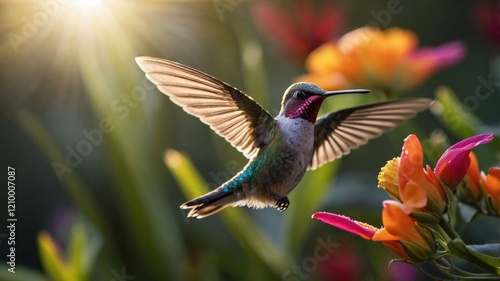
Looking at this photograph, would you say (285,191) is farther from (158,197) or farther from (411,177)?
(158,197)

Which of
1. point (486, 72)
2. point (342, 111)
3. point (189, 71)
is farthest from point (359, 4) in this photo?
point (189, 71)

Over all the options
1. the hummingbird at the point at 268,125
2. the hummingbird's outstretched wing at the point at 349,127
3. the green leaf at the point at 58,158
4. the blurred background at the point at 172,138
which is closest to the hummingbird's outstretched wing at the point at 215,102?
the hummingbird at the point at 268,125

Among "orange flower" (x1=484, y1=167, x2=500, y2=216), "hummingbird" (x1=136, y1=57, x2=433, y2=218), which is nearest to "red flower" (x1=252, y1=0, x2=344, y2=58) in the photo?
"hummingbird" (x1=136, y1=57, x2=433, y2=218)

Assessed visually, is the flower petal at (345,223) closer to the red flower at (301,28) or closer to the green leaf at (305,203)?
the green leaf at (305,203)

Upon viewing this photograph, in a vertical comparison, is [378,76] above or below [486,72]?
above

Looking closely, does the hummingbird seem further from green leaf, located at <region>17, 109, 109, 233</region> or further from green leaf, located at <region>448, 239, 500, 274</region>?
green leaf, located at <region>17, 109, 109, 233</region>

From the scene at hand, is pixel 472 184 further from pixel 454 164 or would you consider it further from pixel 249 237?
pixel 249 237

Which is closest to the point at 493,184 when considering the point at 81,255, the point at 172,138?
the point at 81,255
